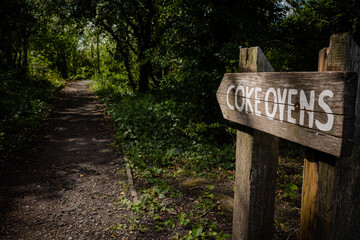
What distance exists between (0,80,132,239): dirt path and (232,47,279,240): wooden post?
2.10 meters

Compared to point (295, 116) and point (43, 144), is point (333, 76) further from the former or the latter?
point (43, 144)

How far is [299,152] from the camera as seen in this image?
707cm

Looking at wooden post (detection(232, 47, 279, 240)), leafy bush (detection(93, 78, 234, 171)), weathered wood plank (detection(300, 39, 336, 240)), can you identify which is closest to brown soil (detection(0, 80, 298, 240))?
leafy bush (detection(93, 78, 234, 171))

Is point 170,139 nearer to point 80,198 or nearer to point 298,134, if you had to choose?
point 80,198

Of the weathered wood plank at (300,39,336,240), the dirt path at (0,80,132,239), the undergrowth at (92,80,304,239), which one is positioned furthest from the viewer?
the dirt path at (0,80,132,239)

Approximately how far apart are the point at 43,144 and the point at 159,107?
3.88 m

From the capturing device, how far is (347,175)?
3.75 ft

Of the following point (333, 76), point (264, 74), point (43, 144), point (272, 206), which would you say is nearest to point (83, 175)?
point (43, 144)

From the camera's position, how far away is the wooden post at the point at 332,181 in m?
1.09

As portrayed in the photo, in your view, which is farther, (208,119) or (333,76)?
(208,119)

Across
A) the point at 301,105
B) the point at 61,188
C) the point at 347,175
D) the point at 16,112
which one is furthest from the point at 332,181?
the point at 16,112

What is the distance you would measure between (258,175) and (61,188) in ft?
13.9

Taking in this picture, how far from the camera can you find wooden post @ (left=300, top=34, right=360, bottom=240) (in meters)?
1.09

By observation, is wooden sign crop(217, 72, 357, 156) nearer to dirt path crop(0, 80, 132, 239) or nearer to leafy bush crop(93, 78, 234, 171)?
dirt path crop(0, 80, 132, 239)
